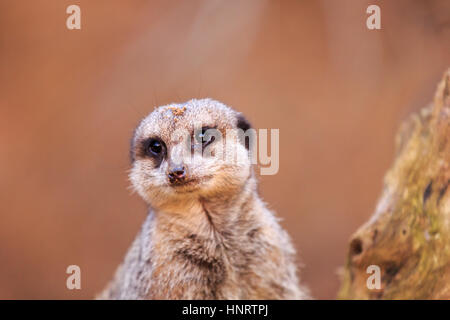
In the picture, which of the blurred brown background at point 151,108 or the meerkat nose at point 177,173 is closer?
the meerkat nose at point 177,173

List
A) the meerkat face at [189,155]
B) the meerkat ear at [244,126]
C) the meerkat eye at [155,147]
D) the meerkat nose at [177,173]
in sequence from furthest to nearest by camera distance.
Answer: the meerkat ear at [244,126] → the meerkat eye at [155,147] → the meerkat face at [189,155] → the meerkat nose at [177,173]

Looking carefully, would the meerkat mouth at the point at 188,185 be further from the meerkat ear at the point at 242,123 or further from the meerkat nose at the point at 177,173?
the meerkat ear at the point at 242,123

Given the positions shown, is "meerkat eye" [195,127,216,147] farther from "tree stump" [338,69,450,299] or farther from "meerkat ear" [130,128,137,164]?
"tree stump" [338,69,450,299]

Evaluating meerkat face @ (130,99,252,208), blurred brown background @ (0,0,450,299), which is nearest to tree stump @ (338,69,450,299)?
meerkat face @ (130,99,252,208)

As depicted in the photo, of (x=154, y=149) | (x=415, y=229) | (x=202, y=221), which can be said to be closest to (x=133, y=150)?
(x=154, y=149)

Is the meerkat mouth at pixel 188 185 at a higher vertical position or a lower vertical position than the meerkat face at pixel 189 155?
lower

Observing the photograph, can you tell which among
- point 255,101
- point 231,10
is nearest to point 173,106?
point 231,10

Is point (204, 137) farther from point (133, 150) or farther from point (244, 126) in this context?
point (133, 150)

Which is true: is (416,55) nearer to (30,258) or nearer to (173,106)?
(173,106)

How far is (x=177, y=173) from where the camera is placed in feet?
8.29

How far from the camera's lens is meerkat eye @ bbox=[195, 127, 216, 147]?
2.80 m

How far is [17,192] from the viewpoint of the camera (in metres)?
5.59

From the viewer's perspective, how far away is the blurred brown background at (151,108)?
5402 mm

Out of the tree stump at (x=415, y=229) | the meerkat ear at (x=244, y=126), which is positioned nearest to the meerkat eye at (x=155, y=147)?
the meerkat ear at (x=244, y=126)
